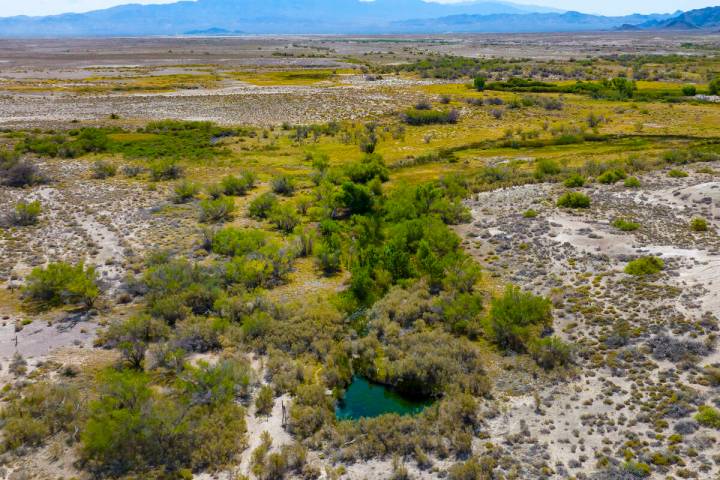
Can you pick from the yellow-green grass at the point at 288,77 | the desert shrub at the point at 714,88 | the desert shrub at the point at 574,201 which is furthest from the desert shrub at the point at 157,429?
the desert shrub at the point at 714,88

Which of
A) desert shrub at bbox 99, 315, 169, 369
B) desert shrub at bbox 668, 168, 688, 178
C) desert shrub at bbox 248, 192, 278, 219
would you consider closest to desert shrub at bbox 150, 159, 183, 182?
desert shrub at bbox 248, 192, 278, 219

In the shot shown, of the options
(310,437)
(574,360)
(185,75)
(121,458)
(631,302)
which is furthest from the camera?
(185,75)

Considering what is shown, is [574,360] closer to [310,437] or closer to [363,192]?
[310,437]

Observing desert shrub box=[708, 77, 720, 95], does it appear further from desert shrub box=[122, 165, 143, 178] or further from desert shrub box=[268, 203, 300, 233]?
desert shrub box=[122, 165, 143, 178]

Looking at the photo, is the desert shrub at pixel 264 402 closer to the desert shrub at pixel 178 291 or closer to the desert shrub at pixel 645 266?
the desert shrub at pixel 178 291

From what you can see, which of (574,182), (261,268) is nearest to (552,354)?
(261,268)

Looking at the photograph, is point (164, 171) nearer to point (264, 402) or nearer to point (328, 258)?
point (328, 258)

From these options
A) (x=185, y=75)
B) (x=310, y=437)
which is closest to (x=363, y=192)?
(x=310, y=437)
